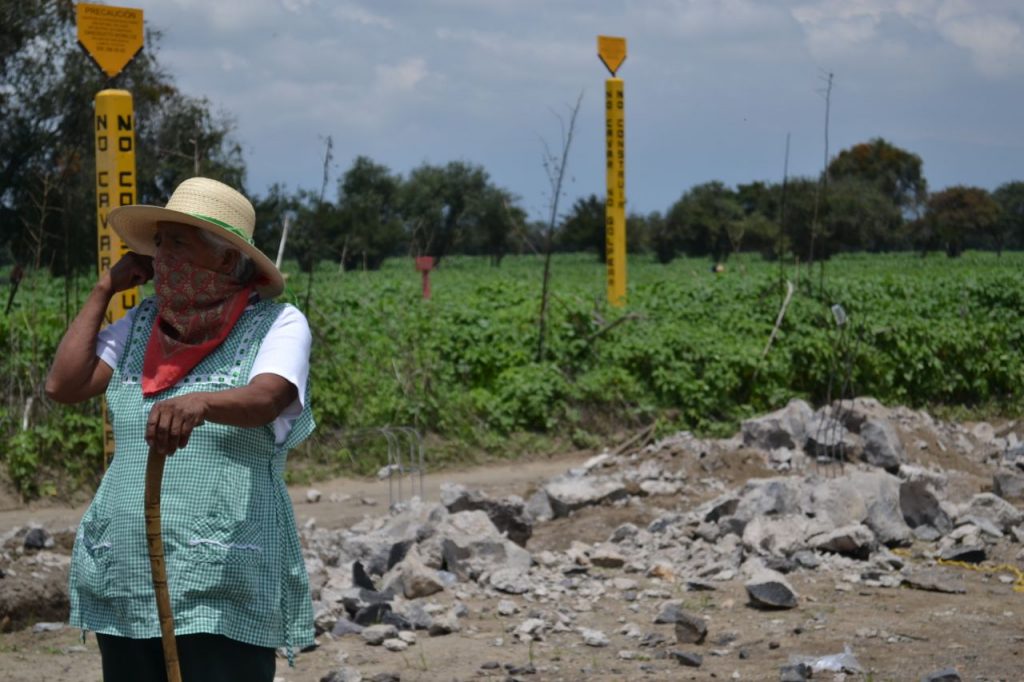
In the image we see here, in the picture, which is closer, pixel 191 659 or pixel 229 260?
pixel 191 659

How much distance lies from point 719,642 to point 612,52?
10638 millimetres

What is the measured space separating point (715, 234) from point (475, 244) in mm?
8896

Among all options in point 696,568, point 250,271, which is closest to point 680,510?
point 696,568

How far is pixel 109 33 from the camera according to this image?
8805mm

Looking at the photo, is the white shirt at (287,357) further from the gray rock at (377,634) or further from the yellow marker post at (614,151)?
the yellow marker post at (614,151)

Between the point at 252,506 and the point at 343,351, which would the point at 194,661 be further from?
the point at 343,351

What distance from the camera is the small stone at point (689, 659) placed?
5758 millimetres

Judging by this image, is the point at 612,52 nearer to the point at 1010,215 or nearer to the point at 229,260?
the point at 229,260

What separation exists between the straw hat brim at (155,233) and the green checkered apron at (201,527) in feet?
0.50

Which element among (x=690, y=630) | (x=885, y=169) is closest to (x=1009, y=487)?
(x=690, y=630)

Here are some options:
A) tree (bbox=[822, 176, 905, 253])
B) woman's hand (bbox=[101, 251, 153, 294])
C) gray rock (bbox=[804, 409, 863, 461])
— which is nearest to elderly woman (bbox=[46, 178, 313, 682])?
woman's hand (bbox=[101, 251, 153, 294])

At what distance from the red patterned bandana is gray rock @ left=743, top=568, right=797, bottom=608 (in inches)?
165

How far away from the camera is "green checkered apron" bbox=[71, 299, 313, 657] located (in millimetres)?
3004

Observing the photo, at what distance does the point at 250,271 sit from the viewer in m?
3.28
